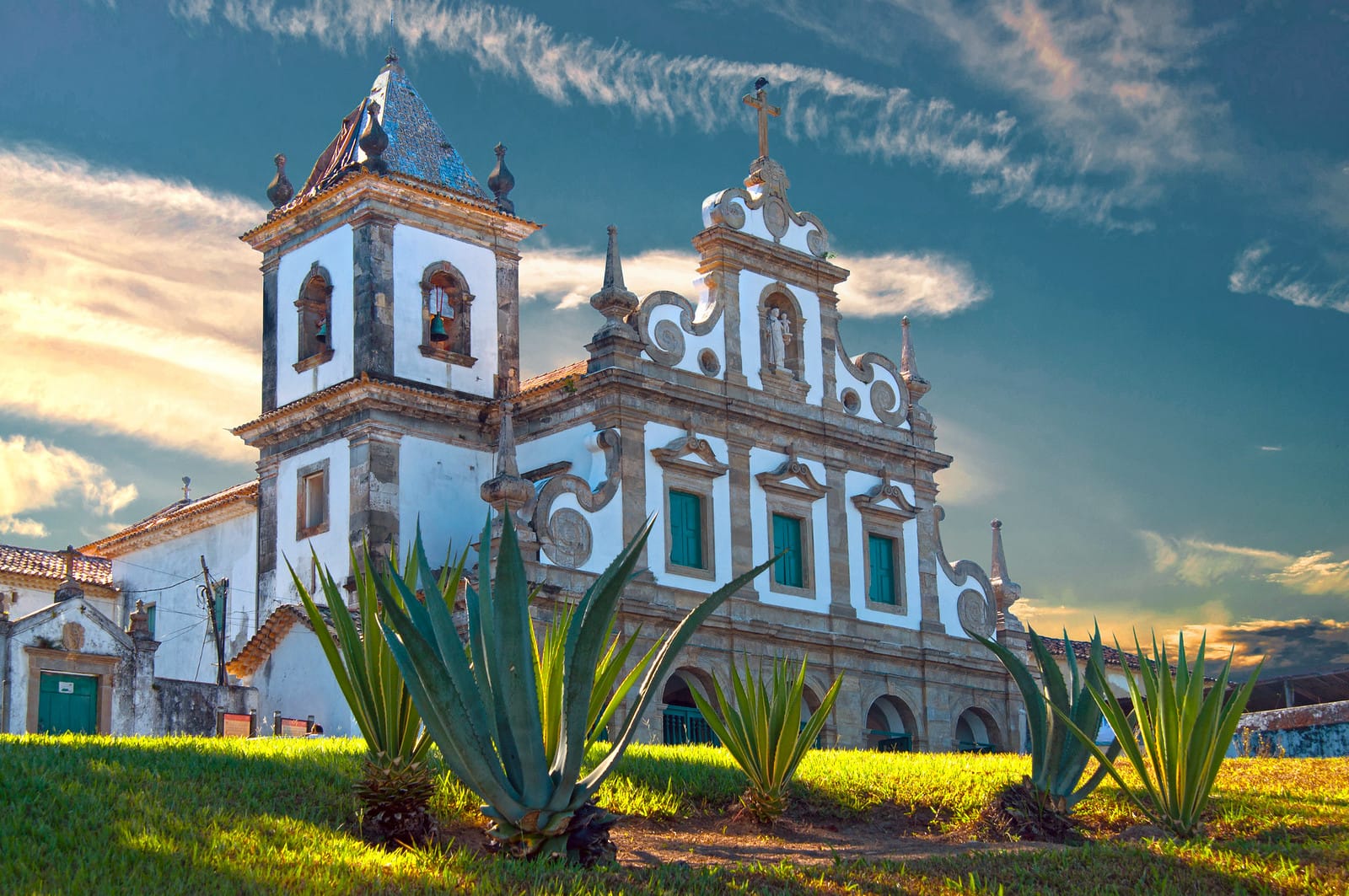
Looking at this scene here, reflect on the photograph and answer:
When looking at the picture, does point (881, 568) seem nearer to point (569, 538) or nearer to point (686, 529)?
point (686, 529)

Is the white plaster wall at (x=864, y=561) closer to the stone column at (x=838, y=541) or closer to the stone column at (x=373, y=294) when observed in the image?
the stone column at (x=838, y=541)

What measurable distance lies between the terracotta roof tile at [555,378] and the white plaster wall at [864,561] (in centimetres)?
464

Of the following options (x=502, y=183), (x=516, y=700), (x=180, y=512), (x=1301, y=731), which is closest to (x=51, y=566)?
(x=180, y=512)

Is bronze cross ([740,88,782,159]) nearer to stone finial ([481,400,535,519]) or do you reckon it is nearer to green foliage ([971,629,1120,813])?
stone finial ([481,400,535,519])

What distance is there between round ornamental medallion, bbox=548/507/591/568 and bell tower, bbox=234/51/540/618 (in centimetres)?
247

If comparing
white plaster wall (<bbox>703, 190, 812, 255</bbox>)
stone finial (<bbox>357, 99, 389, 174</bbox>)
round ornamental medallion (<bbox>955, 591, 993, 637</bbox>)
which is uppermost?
stone finial (<bbox>357, 99, 389, 174</bbox>)

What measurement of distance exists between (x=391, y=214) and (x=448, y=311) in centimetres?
177

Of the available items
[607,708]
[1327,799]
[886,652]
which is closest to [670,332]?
[886,652]

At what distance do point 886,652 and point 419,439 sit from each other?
306 inches

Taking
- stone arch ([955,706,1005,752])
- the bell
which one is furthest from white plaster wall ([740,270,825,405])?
stone arch ([955,706,1005,752])

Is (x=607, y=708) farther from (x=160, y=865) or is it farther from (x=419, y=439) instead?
(x=419, y=439)

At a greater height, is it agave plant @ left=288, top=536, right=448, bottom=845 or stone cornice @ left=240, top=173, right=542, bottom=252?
stone cornice @ left=240, top=173, right=542, bottom=252

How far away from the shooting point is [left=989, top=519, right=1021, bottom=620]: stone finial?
93.1ft

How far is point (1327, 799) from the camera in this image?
1235cm
